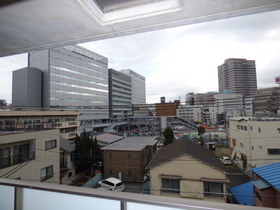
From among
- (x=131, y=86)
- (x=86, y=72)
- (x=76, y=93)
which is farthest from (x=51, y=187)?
(x=131, y=86)

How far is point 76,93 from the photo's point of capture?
15844 mm

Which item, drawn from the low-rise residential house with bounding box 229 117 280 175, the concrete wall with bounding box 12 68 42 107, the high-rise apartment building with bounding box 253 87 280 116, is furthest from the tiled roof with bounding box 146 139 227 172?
the concrete wall with bounding box 12 68 42 107

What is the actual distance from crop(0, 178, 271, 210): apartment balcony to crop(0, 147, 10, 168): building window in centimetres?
313

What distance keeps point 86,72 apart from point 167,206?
1827 centimetres

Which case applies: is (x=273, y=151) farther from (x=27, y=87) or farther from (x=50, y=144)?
(x=27, y=87)

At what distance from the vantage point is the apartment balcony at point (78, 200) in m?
0.58

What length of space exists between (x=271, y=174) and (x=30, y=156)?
5.46 m

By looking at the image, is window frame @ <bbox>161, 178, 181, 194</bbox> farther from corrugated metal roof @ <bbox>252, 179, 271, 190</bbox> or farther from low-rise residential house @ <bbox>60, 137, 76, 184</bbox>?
low-rise residential house @ <bbox>60, 137, 76, 184</bbox>

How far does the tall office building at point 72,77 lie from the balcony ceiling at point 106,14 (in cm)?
1062

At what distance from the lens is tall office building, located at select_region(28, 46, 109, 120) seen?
43.8 ft

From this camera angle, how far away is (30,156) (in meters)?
3.74

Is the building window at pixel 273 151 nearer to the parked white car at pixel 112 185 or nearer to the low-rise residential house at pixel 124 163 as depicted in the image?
the low-rise residential house at pixel 124 163

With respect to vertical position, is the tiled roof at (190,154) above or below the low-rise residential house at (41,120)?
below

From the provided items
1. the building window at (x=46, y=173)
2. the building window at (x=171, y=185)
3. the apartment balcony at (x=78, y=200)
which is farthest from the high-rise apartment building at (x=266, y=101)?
the building window at (x=46, y=173)
